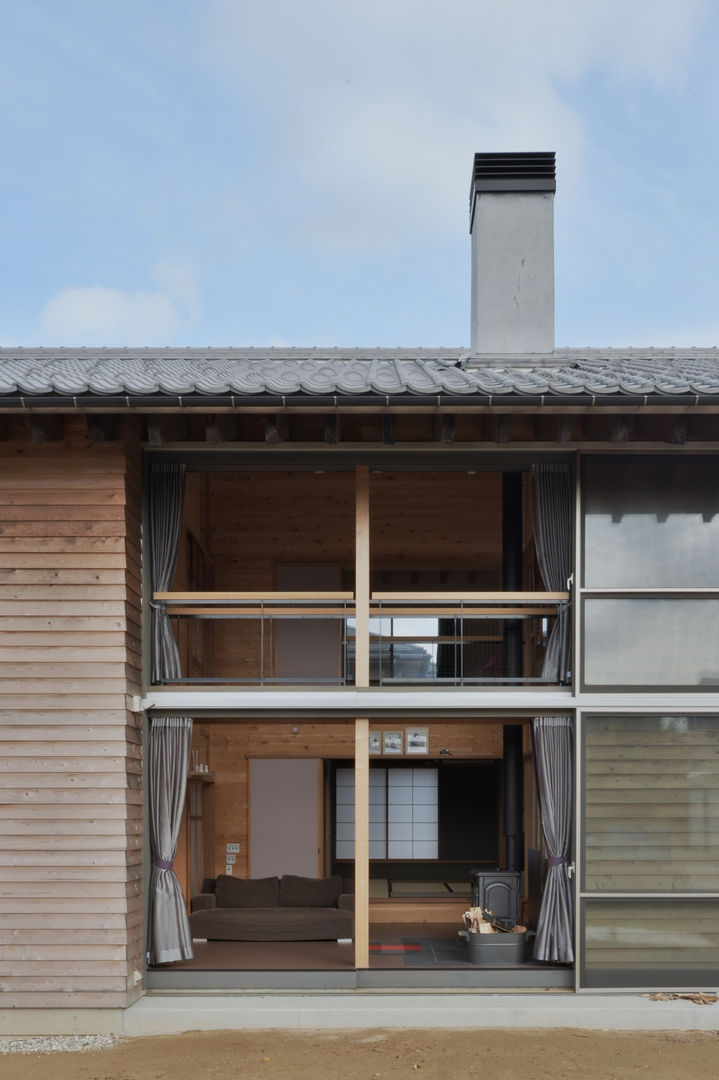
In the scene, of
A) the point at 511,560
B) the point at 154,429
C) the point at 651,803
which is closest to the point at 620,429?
the point at 651,803

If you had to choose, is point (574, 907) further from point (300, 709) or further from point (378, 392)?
point (378, 392)

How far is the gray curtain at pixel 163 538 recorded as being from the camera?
8.45 m

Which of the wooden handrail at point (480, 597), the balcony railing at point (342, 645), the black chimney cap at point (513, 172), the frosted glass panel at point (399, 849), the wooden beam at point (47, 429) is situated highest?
the black chimney cap at point (513, 172)

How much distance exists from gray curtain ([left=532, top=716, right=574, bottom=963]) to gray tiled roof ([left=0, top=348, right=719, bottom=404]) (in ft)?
8.55

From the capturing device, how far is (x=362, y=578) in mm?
8297

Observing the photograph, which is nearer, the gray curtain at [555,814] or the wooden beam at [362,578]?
the gray curtain at [555,814]

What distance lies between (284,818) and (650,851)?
6.39 meters

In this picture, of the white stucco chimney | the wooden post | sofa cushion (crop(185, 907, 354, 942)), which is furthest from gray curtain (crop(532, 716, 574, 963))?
the white stucco chimney

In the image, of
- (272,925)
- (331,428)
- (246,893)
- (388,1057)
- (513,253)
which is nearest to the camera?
(388,1057)

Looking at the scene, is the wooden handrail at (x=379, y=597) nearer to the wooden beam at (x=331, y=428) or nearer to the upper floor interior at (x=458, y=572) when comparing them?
the upper floor interior at (x=458, y=572)

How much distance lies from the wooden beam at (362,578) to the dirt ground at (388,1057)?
2.59 m

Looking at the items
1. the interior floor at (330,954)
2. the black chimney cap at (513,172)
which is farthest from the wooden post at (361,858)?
the black chimney cap at (513,172)

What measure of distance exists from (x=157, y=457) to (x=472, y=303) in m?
4.32

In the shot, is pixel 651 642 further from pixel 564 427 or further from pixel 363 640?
pixel 363 640
